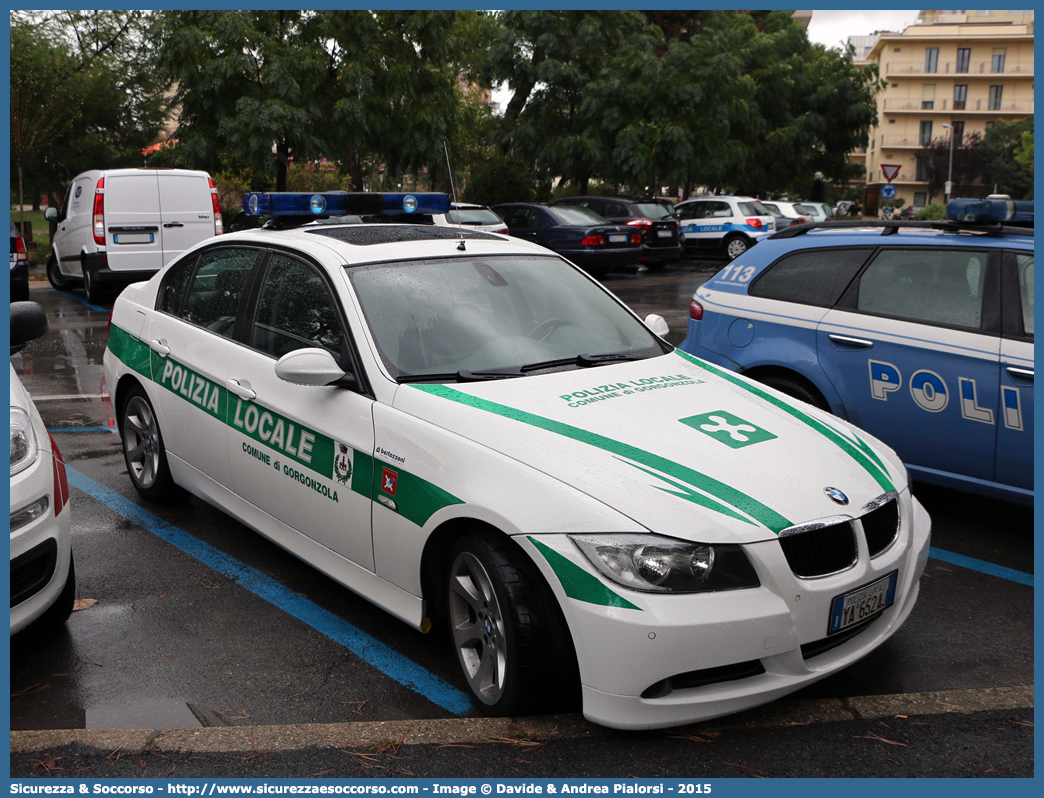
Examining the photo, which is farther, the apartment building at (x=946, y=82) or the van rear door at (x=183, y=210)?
the apartment building at (x=946, y=82)

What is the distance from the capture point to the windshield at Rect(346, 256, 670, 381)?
12.4 ft

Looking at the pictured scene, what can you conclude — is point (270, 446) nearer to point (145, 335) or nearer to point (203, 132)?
point (145, 335)

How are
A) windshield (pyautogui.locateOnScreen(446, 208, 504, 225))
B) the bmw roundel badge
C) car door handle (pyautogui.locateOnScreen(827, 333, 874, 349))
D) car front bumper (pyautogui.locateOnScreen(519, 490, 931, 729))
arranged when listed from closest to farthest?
car front bumper (pyautogui.locateOnScreen(519, 490, 931, 729))
the bmw roundel badge
car door handle (pyautogui.locateOnScreen(827, 333, 874, 349))
windshield (pyautogui.locateOnScreen(446, 208, 504, 225))

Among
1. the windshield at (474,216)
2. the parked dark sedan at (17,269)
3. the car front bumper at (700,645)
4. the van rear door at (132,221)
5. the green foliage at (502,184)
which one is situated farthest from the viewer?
the green foliage at (502,184)

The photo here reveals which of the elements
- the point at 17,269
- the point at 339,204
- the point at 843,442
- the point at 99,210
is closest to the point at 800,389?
the point at 843,442

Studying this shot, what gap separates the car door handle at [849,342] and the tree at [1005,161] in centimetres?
6656

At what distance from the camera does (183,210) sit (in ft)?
46.2

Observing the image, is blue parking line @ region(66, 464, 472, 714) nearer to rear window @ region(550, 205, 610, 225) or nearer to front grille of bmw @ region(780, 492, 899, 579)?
front grille of bmw @ region(780, 492, 899, 579)

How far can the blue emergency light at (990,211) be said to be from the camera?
16.6 feet

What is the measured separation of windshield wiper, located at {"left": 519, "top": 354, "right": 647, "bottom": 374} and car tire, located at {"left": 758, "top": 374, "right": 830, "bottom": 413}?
5.82ft

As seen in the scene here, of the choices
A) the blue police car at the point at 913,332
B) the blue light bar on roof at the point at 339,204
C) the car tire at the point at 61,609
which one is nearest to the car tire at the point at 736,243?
the blue police car at the point at 913,332

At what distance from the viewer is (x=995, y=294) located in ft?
16.0

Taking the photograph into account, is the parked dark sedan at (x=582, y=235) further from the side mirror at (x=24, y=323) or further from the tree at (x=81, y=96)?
the side mirror at (x=24, y=323)

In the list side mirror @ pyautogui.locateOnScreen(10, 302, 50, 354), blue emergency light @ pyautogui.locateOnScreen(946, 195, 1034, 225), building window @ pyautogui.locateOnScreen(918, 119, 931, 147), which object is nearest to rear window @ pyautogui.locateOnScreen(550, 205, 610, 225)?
blue emergency light @ pyautogui.locateOnScreen(946, 195, 1034, 225)
